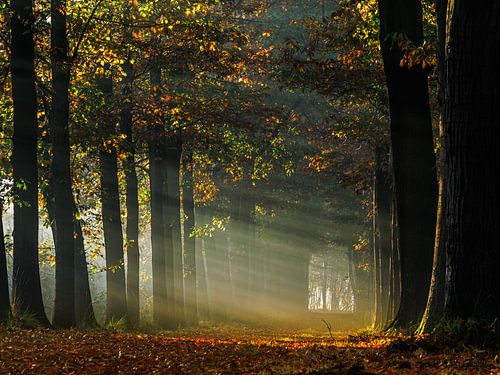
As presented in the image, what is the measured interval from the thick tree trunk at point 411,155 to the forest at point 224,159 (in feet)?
0.10

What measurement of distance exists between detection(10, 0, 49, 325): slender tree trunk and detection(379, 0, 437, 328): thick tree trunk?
7.57 metres

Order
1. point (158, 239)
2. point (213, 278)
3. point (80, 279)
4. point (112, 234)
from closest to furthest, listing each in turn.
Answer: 1. point (80, 279)
2. point (112, 234)
3. point (158, 239)
4. point (213, 278)

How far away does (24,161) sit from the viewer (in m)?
15.0

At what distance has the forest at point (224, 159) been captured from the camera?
27.6 ft

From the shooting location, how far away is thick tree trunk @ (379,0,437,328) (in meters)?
13.2

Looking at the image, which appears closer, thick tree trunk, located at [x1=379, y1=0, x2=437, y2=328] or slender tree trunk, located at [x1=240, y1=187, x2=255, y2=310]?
thick tree trunk, located at [x1=379, y1=0, x2=437, y2=328]

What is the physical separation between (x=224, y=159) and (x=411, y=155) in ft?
43.7

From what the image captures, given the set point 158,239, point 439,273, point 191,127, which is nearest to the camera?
point 439,273

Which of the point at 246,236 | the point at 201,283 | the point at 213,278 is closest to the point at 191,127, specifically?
the point at 201,283

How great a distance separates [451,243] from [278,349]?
2.88m

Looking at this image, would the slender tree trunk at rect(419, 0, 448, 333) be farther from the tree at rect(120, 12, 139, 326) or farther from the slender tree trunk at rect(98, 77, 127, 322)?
the slender tree trunk at rect(98, 77, 127, 322)

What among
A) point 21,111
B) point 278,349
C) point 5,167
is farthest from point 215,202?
point 278,349

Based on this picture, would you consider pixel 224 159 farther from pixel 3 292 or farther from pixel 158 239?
pixel 3 292

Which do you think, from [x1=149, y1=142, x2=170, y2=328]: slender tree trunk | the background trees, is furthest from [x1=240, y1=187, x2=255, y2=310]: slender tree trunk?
[x1=149, y1=142, x2=170, y2=328]: slender tree trunk
